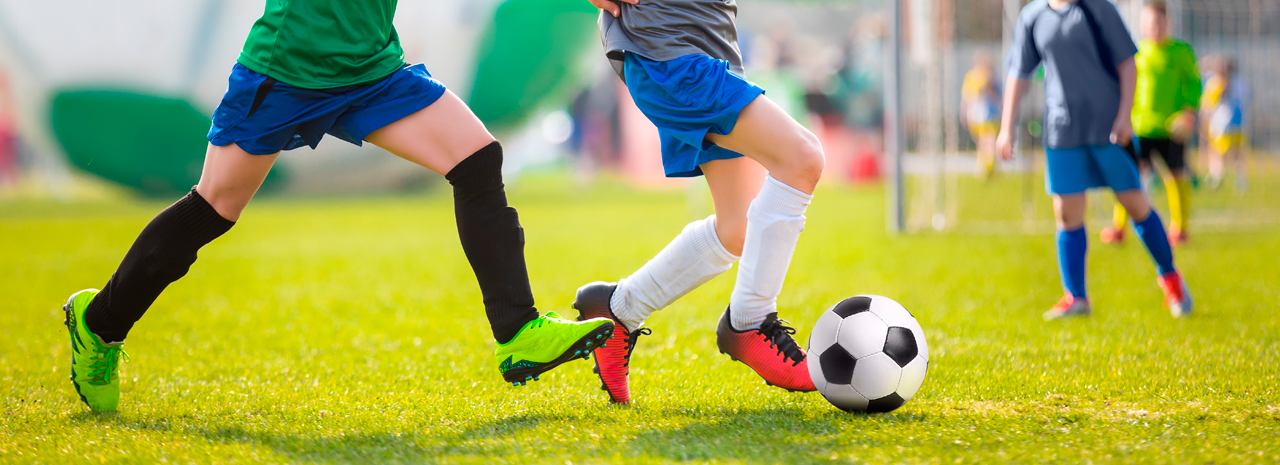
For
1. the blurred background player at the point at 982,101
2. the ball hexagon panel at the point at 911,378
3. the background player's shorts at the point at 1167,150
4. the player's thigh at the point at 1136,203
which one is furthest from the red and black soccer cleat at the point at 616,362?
the blurred background player at the point at 982,101

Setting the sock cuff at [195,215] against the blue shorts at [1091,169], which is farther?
the blue shorts at [1091,169]

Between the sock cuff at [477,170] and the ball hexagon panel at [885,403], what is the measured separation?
115cm

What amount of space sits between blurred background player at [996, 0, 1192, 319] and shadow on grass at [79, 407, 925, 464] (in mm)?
2180

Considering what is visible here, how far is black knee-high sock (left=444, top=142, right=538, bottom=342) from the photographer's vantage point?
2.60 m

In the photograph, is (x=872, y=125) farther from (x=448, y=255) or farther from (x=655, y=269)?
(x=655, y=269)

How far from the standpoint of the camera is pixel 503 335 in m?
2.59

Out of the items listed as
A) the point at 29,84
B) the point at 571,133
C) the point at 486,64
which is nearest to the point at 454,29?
the point at 486,64

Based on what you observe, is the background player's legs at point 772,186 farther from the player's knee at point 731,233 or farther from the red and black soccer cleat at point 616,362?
the red and black soccer cleat at point 616,362

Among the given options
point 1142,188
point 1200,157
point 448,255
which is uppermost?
point 1142,188

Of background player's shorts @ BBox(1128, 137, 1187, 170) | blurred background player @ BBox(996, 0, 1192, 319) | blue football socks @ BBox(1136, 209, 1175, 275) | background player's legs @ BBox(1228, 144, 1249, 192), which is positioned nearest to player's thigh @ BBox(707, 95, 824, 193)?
blurred background player @ BBox(996, 0, 1192, 319)

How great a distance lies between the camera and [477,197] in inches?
103

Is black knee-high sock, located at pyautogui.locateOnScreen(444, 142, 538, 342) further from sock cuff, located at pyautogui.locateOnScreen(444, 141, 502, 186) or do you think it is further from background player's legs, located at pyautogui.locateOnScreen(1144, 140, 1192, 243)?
background player's legs, located at pyautogui.locateOnScreen(1144, 140, 1192, 243)

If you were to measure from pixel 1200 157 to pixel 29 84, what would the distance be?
794 inches

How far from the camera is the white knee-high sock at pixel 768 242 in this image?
8.43 ft
